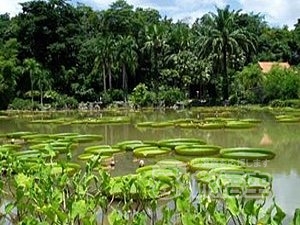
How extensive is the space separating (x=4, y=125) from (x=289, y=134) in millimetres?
20111

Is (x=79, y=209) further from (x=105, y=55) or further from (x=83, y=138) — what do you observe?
(x=105, y=55)

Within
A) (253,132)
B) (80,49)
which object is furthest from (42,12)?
(253,132)

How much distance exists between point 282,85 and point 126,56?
14766 mm

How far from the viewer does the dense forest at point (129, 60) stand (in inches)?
1850

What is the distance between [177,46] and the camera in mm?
53875

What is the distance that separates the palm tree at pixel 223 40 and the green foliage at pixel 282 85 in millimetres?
4067

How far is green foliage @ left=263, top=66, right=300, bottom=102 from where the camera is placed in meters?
43.6

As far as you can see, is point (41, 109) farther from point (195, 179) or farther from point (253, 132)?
point (195, 179)

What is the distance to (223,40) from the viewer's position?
46438 mm

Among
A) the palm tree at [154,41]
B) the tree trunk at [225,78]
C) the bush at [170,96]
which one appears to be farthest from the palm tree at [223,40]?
the palm tree at [154,41]

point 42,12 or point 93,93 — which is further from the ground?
point 42,12

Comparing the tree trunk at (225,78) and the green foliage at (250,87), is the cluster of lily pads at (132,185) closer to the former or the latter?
the green foliage at (250,87)

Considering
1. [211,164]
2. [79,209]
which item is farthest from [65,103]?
[79,209]

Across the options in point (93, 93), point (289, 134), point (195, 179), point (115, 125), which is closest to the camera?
point (195, 179)
